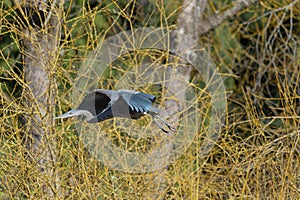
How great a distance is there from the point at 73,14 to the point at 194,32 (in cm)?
113

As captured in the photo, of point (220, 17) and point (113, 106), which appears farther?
point (220, 17)

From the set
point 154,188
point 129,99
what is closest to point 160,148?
point 154,188

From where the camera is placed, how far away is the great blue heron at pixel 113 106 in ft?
8.75

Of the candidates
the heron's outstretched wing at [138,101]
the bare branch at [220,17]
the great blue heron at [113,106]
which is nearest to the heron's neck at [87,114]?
the great blue heron at [113,106]

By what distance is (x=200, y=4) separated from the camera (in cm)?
580

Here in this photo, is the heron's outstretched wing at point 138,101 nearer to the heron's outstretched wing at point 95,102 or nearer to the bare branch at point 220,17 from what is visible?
the heron's outstretched wing at point 95,102

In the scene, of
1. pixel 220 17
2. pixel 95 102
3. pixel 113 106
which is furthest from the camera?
pixel 220 17

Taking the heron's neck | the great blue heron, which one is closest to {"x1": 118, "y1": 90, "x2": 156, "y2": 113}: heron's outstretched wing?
the great blue heron

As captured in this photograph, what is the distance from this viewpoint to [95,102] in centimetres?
281

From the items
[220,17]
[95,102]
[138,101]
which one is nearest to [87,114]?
[95,102]

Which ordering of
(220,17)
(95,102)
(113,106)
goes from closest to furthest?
(113,106) → (95,102) → (220,17)

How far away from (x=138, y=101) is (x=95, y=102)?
0.21 m

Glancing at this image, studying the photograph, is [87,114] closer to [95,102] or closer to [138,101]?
[95,102]

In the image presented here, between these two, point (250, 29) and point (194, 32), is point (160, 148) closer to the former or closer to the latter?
point (194, 32)
